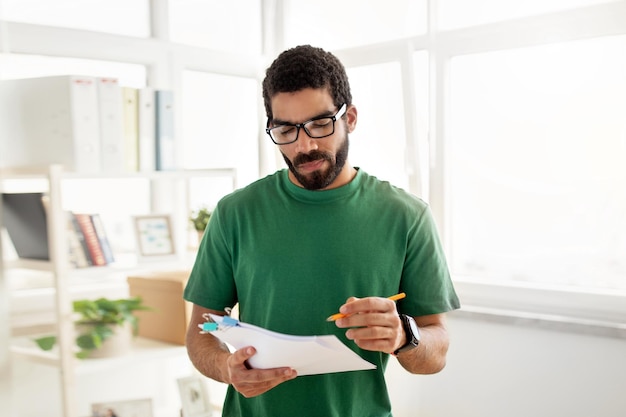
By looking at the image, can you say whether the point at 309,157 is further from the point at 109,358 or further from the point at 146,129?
the point at 109,358

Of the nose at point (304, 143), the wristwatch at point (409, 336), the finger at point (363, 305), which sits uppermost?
the nose at point (304, 143)

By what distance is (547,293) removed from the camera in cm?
251

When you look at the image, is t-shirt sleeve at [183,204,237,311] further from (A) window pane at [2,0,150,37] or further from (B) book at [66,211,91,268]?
(A) window pane at [2,0,150,37]

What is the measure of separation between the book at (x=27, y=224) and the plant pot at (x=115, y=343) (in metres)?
0.30

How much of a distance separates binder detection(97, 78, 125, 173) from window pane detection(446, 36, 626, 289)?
1341mm

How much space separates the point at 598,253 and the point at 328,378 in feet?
4.50

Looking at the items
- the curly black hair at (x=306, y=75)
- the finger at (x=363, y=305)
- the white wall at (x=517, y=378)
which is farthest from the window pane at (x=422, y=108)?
the finger at (x=363, y=305)

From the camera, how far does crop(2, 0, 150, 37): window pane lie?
7.93 ft

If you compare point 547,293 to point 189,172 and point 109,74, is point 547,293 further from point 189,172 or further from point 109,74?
point 109,74

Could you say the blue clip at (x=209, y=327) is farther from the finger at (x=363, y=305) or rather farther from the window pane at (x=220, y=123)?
the window pane at (x=220, y=123)

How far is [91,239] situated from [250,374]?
42.9 inches

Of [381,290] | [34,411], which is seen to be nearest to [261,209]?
[381,290]

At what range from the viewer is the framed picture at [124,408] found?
7.69ft

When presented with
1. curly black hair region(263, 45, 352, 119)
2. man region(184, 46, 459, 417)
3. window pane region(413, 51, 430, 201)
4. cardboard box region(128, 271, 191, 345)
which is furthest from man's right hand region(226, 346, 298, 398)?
window pane region(413, 51, 430, 201)
